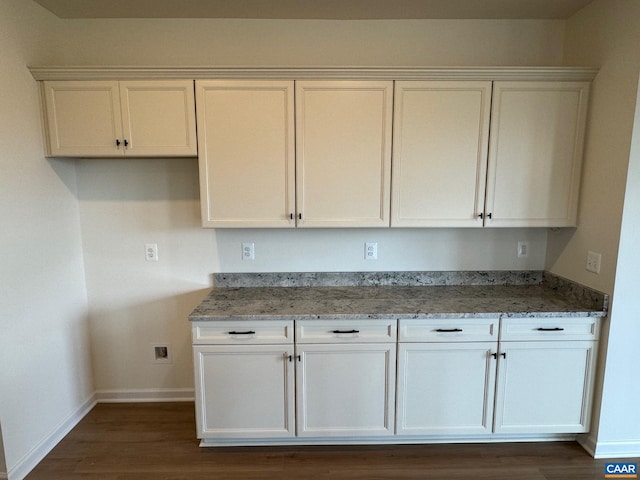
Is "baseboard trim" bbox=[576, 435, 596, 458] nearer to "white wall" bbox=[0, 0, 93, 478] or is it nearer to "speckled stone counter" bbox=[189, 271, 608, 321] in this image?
"speckled stone counter" bbox=[189, 271, 608, 321]

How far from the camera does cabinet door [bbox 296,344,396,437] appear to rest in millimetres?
1963

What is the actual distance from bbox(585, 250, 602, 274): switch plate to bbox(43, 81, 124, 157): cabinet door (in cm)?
287

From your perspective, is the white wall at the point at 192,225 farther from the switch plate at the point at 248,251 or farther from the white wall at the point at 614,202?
the white wall at the point at 614,202

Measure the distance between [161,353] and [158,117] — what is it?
1.66m

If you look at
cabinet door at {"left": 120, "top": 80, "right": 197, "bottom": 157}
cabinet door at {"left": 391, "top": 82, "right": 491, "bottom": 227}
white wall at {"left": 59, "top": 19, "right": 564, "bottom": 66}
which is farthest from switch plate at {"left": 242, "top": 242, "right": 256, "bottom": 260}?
white wall at {"left": 59, "top": 19, "right": 564, "bottom": 66}

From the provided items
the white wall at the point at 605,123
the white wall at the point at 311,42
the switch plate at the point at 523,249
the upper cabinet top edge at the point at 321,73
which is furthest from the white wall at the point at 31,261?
the white wall at the point at 605,123

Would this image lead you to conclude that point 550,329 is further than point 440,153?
No

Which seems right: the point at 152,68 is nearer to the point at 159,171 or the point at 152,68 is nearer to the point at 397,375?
the point at 159,171

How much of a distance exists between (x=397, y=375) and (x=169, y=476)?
1402 mm

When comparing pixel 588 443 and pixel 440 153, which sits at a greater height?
pixel 440 153

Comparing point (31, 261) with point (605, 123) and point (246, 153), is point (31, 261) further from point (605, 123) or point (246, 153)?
point (605, 123)

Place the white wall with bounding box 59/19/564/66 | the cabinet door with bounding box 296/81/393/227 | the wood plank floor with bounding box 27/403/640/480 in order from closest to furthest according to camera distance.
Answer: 1. the wood plank floor with bounding box 27/403/640/480
2. the cabinet door with bounding box 296/81/393/227
3. the white wall with bounding box 59/19/564/66

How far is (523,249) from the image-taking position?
2439 mm

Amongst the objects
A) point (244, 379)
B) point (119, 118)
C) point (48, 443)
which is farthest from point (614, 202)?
point (48, 443)
